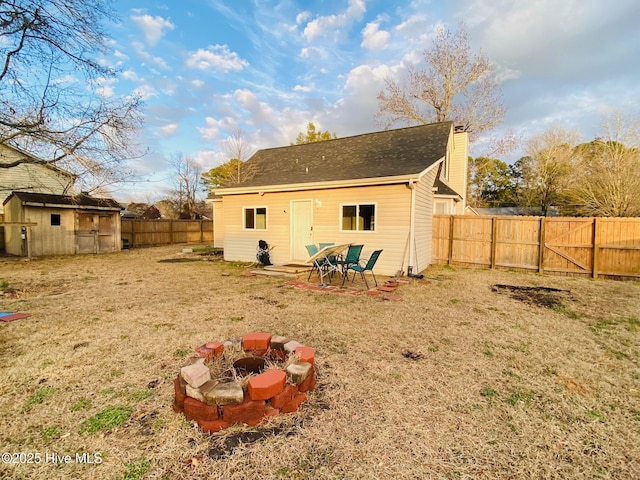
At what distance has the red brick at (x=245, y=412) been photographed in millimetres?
2049

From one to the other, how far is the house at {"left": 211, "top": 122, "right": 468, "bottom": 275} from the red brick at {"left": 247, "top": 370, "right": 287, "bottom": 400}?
249 inches

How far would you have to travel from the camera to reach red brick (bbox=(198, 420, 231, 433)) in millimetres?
2039

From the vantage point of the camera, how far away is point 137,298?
5762 millimetres

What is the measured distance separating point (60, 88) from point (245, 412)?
7135 mm

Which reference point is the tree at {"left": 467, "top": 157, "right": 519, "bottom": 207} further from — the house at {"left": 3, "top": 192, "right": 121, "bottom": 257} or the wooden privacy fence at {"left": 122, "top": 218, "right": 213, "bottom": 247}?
the house at {"left": 3, "top": 192, "right": 121, "bottom": 257}

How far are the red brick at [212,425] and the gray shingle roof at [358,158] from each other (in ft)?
22.8

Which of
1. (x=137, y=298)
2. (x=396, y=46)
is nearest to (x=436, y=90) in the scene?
(x=396, y=46)

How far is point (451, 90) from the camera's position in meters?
19.5

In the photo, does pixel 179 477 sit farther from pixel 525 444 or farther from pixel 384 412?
pixel 525 444

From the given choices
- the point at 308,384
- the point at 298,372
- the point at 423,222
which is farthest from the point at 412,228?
the point at 298,372

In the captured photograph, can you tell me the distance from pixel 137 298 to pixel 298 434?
5146 mm

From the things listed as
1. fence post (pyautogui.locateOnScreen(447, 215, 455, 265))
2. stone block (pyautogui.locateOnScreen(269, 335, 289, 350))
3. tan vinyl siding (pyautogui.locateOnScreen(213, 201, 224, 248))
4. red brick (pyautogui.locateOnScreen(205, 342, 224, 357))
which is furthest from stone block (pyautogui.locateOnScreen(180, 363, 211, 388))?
tan vinyl siding (pyautogui.locateOnScreen(213, 201, 224, 248))

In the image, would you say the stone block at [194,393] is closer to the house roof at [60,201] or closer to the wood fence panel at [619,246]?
the wood fence panel at [619,246]

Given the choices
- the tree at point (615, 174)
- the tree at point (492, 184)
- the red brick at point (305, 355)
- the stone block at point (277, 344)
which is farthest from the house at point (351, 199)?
the tree at point (492, 184)
